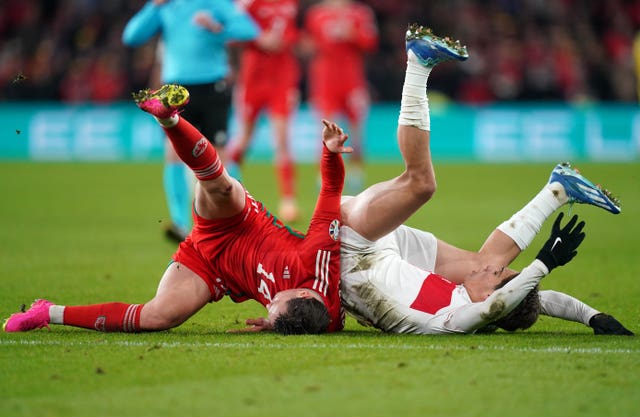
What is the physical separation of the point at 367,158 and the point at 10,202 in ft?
30.7

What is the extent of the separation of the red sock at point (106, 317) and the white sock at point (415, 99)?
1.89m

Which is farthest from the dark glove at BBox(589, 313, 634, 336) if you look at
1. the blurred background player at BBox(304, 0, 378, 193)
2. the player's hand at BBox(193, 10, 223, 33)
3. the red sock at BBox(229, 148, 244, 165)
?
the blurred background player at BBox(304, 0, 378, 193)

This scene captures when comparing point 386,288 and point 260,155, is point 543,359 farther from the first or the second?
point 260,155

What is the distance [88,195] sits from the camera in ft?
54.5

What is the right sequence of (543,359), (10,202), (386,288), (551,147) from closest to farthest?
(543,359), (386,288), (10,202), (551,147)

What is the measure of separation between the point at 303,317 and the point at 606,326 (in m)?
1.70

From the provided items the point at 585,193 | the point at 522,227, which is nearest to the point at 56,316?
the point at 522,227

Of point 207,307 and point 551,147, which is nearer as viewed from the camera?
point 207,307

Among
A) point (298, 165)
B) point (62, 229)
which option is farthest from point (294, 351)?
point (298, 165)

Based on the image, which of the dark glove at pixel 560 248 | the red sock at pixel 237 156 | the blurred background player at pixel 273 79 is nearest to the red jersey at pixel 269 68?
the blurred background player at pixel 273 79

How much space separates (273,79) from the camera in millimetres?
14328

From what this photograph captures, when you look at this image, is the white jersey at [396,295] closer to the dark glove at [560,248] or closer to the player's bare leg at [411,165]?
the player's bare leg at [411,165]

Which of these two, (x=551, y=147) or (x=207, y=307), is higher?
(x=551, y=147)

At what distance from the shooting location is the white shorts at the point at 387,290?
632 centimetres
